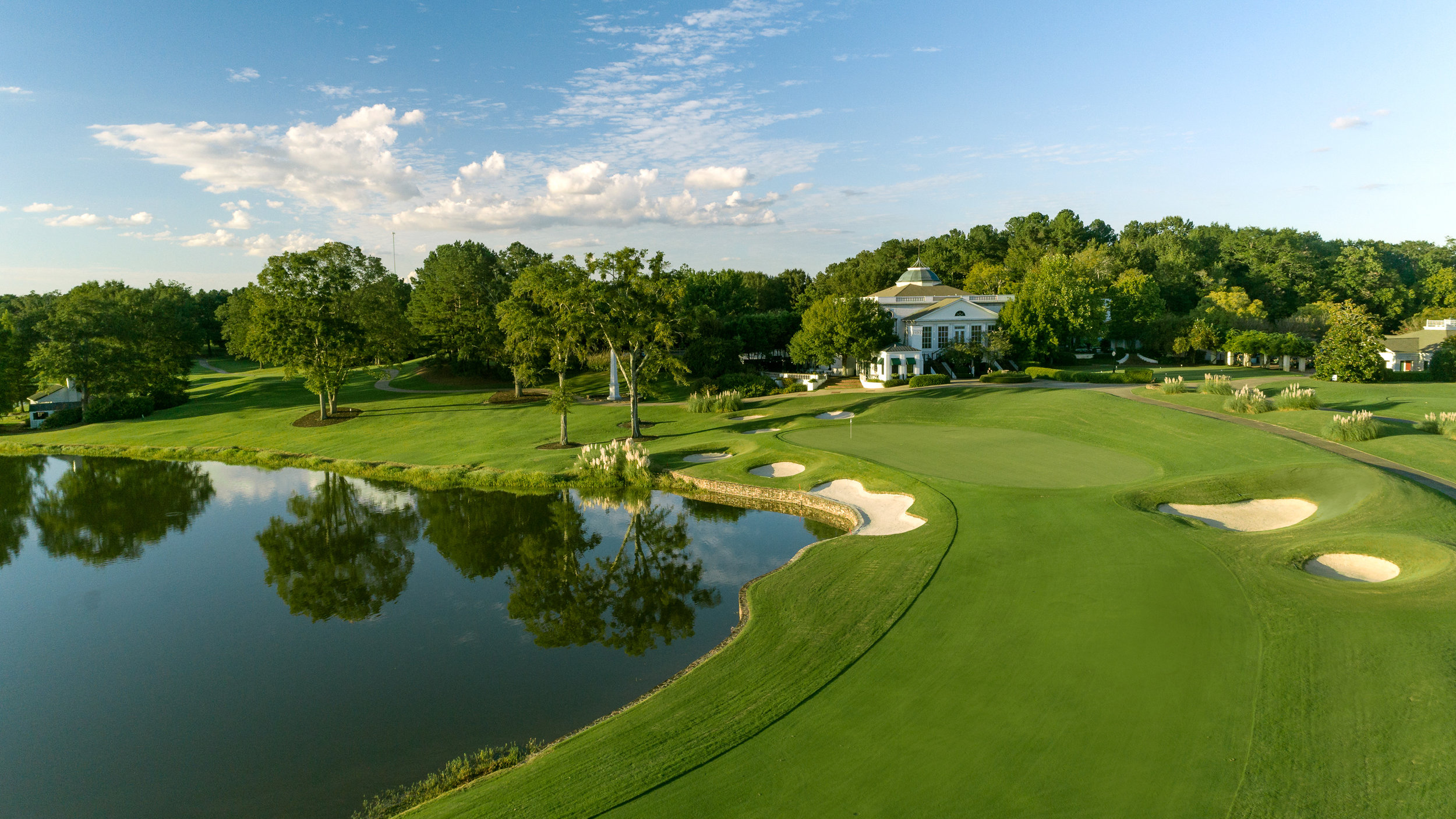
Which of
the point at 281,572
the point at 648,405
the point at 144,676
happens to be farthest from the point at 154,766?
the point at 648,405

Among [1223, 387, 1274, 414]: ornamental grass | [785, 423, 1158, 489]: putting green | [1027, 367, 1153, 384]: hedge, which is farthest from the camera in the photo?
[1027, 367, 1153, 384]: hedge

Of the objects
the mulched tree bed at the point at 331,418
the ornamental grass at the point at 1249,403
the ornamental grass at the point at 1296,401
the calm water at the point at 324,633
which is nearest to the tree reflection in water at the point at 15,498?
the calm water at the point at 324,633

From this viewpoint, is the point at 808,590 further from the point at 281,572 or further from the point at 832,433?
the point at 832,433

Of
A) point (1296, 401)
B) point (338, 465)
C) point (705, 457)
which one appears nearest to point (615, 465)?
point (705, 457)

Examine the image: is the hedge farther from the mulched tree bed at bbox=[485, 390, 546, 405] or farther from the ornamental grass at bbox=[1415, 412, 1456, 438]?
the mulched tree bed at bbox=[485, 390, 546, 405]

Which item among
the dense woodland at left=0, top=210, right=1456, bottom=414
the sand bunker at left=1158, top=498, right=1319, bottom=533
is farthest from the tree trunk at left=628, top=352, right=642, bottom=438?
the sand bunker at left=1158, top=498, right=1319, bottom=533

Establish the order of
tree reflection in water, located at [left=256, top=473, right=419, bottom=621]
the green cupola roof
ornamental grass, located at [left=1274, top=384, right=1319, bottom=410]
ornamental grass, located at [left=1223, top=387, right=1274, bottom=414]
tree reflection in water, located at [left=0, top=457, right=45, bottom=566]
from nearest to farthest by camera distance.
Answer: tree reflection in water, located at [left=256, top=473, right=419, bottom=621], tree reflection in water, located at [left=0, top=457, right=45, bottom=566], ornamental grass, located at [left=1274, top=384, right=1319, bottom=410], ornamental grass, located at [left=1223, top=387, right=1274, bottom=414], the green cupola roof

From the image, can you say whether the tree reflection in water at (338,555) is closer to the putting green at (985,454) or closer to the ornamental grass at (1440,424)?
the putting green at (985,454)
